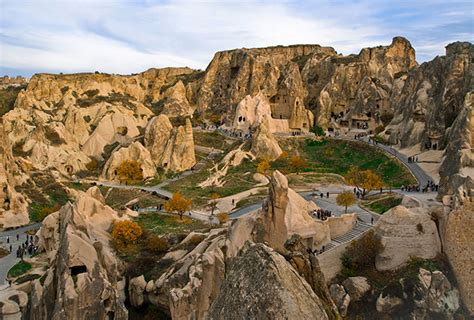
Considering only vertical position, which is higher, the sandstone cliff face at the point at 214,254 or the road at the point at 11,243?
the sandstone cliff face at the point at 214,254

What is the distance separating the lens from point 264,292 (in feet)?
25.3

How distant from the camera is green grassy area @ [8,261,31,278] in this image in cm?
2818

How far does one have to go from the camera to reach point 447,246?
24828 mm

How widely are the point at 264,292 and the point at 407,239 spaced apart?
66.0 ft

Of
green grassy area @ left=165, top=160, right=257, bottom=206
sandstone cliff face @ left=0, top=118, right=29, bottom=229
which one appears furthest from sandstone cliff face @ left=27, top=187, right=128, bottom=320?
green grassy area @ left=165, top=160, right=257, bottom=206

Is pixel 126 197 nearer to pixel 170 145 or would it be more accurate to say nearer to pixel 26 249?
pixel 26 249

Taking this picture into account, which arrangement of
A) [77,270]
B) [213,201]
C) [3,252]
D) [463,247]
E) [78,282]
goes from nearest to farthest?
[78,282] → [77,270] → [463,247] → [3,252] → [213,201]

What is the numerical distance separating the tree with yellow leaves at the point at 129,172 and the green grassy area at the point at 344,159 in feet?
52.3

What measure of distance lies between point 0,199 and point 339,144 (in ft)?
136

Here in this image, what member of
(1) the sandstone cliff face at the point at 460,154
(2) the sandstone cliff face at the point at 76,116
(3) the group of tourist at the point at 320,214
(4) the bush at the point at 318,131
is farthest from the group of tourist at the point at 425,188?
(2) the sandstone cliff face at the point at 76,116

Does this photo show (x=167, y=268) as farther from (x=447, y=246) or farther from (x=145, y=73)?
(x=145, y=73)

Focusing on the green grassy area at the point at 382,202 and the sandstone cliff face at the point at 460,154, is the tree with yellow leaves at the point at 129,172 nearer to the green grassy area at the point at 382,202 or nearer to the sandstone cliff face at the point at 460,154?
the green grassy area at the point at 382,202

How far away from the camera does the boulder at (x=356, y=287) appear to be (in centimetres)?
2391

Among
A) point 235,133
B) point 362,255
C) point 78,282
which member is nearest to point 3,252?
point 78,282
